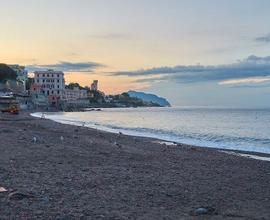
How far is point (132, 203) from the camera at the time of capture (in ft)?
28.1

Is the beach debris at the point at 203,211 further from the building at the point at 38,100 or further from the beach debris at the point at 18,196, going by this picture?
the building at the point at 38,100

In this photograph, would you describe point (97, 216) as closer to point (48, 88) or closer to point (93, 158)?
point (93, 158)

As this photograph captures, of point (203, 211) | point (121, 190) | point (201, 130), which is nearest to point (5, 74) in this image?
point (201, 130)

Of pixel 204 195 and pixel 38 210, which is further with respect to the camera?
pixel 204 195

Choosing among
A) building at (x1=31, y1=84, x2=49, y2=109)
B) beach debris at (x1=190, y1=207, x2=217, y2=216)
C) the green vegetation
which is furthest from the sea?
building at (x1=31, y1=84, x2=49, y2=109)

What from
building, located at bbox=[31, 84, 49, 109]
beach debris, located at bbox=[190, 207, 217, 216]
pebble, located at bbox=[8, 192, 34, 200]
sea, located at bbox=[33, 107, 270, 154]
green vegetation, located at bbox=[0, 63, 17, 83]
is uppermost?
green vegetation, located at bbox=[0, 63, 17, 83]

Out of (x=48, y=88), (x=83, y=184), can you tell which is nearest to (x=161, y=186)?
(x=83, y=184)

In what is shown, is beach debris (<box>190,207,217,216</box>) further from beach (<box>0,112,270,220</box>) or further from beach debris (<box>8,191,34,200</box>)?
beach debris (<box>8,191,34,200</box>)

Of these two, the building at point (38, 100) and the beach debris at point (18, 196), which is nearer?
the beach debris at point (18, 196)

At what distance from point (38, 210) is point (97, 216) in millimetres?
960

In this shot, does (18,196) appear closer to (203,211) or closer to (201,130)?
(203,211)

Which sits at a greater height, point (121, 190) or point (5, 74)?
point (5, 74)

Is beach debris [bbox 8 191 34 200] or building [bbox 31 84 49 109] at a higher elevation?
building [bbox 31 84 49 109]

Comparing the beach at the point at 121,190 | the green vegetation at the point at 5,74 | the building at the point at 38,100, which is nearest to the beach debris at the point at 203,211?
the beach at the point at 121,190
